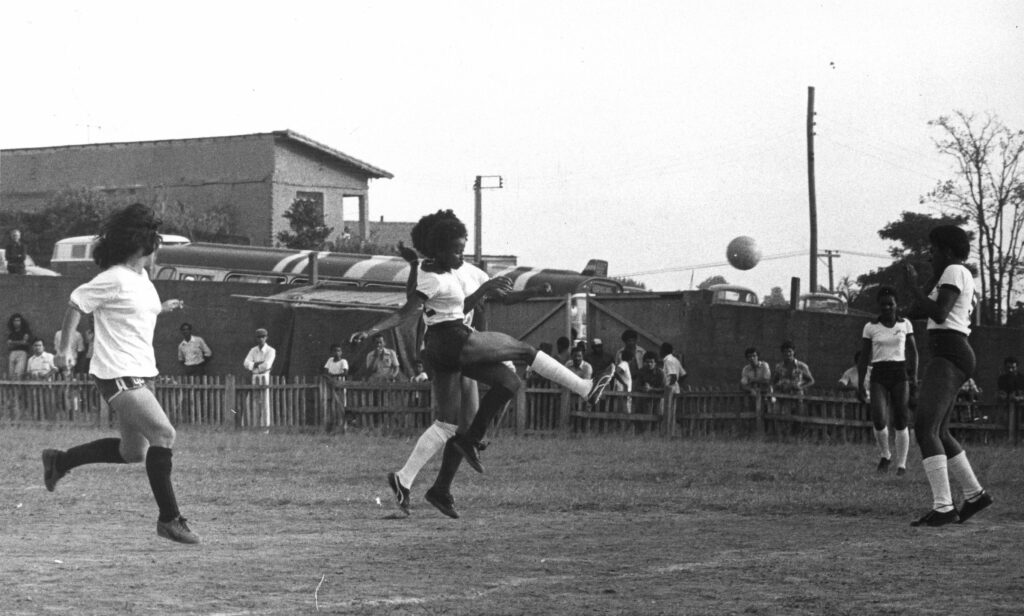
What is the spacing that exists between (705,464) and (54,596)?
1000 centimetres

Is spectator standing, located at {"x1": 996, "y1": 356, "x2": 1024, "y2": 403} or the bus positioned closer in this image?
spectator standing, located at {"x1": 996, "y1": 356, "x2": 1024, "y2": 403}

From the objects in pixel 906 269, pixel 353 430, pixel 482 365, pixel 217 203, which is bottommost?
pixel 353 430

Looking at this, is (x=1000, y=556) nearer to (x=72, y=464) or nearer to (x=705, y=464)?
(x=72, y=464)

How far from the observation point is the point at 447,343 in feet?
33.3

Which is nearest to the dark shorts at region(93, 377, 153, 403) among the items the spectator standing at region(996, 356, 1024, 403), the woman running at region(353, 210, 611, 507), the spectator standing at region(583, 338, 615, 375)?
the woman running at region(353, 210, 611, 507)

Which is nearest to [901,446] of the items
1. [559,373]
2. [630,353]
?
[559,373]

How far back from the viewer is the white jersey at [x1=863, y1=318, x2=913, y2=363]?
572 inches

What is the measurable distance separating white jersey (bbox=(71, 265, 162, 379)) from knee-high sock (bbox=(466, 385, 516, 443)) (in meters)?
2.68

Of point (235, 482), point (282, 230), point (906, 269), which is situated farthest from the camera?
point (282, 230)

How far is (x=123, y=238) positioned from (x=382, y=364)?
583 inches

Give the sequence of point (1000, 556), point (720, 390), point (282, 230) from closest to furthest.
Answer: point (1000, 556) < point (720, 390) < point (282, 230)

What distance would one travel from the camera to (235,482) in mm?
14078

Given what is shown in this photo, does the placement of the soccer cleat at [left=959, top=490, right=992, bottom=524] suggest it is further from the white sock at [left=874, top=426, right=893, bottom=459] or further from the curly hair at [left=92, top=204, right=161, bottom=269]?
the curly hair at [left=92, top=204, right=161, bottom=269]

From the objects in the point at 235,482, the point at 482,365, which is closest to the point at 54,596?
the point at 482,365
